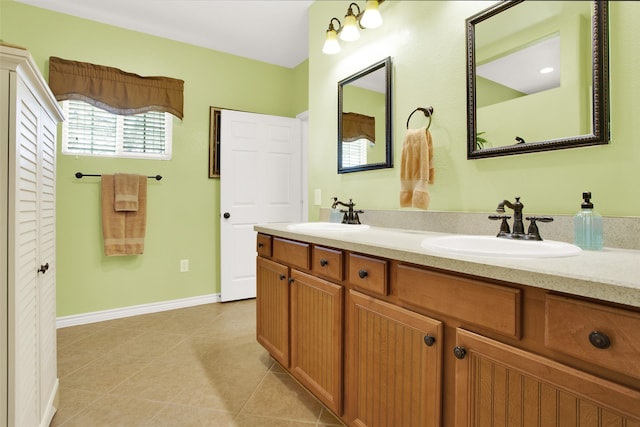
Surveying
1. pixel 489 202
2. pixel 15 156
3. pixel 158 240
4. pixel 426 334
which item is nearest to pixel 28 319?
pixel 15 156

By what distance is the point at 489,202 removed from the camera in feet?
4.63

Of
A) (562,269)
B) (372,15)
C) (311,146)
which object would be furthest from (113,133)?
(562,269)

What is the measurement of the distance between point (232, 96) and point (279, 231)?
7.46 ft

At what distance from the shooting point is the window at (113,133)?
273 centimetres

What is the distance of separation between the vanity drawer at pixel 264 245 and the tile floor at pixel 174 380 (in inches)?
28.0

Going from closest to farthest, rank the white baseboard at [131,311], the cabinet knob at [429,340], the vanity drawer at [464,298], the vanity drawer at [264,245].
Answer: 1. the vanity drawer at [464,298]
2. the cabinet knob at [429,340]
3. the vanity drawer at [264,245]
4. the white baseboard at [131,311]

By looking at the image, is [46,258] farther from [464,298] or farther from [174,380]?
[464,298]

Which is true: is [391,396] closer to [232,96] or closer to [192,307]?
[192,307]

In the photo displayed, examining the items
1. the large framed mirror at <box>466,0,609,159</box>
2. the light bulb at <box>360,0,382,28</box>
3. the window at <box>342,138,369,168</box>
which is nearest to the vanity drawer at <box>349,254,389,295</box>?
the large framed mirror at <box>466,0,609,159</box>

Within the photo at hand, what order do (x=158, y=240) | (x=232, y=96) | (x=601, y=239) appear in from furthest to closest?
(x=232, y=96) → (x=158, y=240) → (x=601, y=239)

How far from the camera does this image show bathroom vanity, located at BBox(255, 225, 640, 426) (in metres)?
0.64

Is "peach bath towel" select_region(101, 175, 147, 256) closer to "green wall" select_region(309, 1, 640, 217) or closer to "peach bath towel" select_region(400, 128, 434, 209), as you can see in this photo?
"green wall" select_region(309, 1, 640, 217)

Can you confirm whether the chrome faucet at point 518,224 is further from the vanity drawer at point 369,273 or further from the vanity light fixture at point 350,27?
the vanity light fixture at point 350,27

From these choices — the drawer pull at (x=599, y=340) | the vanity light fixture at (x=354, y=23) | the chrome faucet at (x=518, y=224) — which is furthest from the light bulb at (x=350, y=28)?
the drawer pull at (x=599, y=340)
